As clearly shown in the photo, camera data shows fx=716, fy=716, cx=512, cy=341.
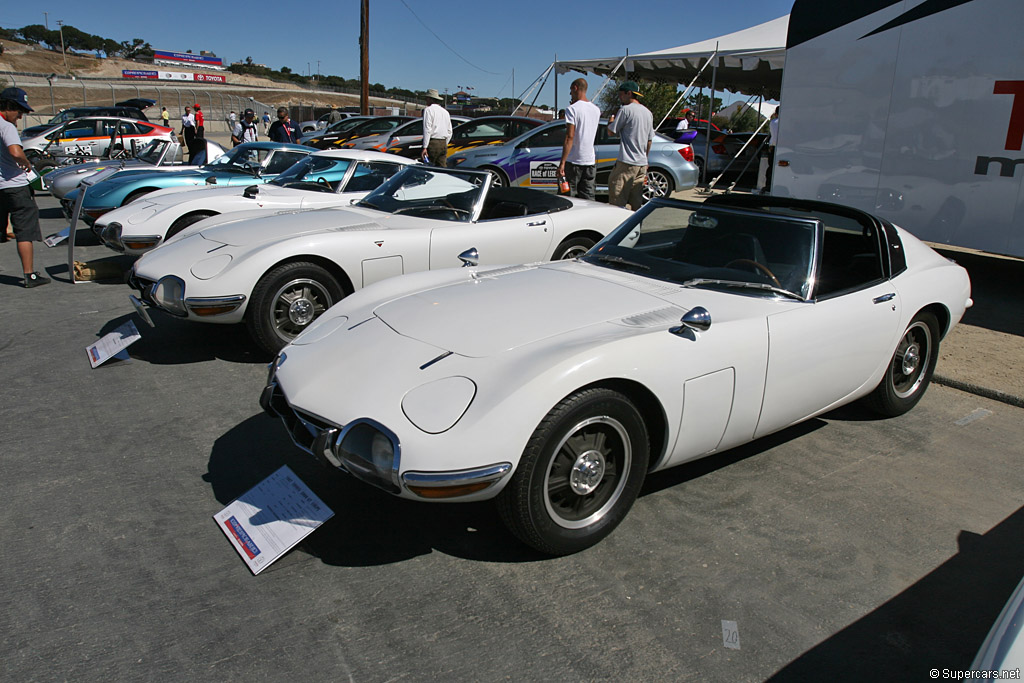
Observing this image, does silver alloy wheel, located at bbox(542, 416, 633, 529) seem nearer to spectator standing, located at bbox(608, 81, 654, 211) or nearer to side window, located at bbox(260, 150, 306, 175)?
spectator standing, located at bbox(608, 81, 654, 211)

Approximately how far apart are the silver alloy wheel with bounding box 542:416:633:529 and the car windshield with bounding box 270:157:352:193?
564cm

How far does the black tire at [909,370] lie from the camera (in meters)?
4.08

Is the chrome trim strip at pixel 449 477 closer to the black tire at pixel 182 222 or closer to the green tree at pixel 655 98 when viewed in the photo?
the black tire at pixel 182 222

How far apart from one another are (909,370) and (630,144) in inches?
182

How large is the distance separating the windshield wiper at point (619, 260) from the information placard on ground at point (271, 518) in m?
1.98

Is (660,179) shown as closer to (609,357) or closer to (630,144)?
(630,144)

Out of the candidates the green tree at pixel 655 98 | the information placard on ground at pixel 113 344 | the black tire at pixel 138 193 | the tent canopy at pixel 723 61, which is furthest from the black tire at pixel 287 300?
the green tree at pixel 655 98

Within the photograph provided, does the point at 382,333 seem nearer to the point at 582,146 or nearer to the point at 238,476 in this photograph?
the point at 238,476

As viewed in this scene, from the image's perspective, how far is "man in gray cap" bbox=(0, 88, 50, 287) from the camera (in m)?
6.89

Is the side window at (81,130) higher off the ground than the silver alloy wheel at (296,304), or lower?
higher

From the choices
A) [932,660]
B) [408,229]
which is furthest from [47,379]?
[932,660]

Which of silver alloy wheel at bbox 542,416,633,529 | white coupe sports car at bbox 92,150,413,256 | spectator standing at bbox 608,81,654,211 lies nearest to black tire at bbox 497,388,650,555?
silver alloy wheel at bbox 542,416,633,529

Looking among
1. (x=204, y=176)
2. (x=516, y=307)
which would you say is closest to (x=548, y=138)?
(x=204, y=176)

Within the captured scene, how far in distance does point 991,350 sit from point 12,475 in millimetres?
6381
